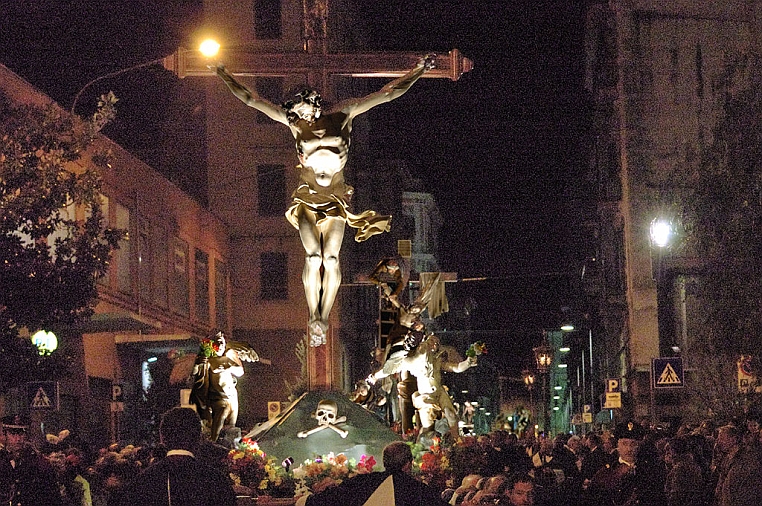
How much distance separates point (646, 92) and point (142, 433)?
66.1ft

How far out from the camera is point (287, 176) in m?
49.0

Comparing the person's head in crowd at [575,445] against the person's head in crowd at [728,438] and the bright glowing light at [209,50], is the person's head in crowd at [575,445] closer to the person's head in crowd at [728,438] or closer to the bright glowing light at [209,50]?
the person's head in crowd at [728,438]

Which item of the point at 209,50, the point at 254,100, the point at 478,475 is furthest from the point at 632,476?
the point at 209,50

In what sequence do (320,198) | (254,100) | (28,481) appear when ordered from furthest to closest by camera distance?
(254,100), (320,198), (28,481)

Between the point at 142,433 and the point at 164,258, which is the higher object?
the point at 164,258

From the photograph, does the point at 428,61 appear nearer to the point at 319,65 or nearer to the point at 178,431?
the point at 319,65

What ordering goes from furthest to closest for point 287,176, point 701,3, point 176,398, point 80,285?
point 287,176, point 701,3, point 176,398, point 80,285

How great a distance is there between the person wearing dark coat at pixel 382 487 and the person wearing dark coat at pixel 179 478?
1.56ft

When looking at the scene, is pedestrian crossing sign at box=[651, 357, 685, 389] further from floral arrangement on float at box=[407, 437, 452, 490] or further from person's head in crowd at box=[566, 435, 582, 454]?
floral arrangement on float at box=[407, 437, 452, 490]

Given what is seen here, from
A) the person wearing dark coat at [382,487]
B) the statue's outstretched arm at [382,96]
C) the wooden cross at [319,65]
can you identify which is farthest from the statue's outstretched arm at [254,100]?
the person wearing dark coat at [382,487]

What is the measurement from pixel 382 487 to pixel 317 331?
572 cm

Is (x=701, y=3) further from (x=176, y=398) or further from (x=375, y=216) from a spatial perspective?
(x=375, y=216)

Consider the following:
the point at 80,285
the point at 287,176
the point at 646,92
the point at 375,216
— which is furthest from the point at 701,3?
the point at 375,216

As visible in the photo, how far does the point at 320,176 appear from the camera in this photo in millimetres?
11961
